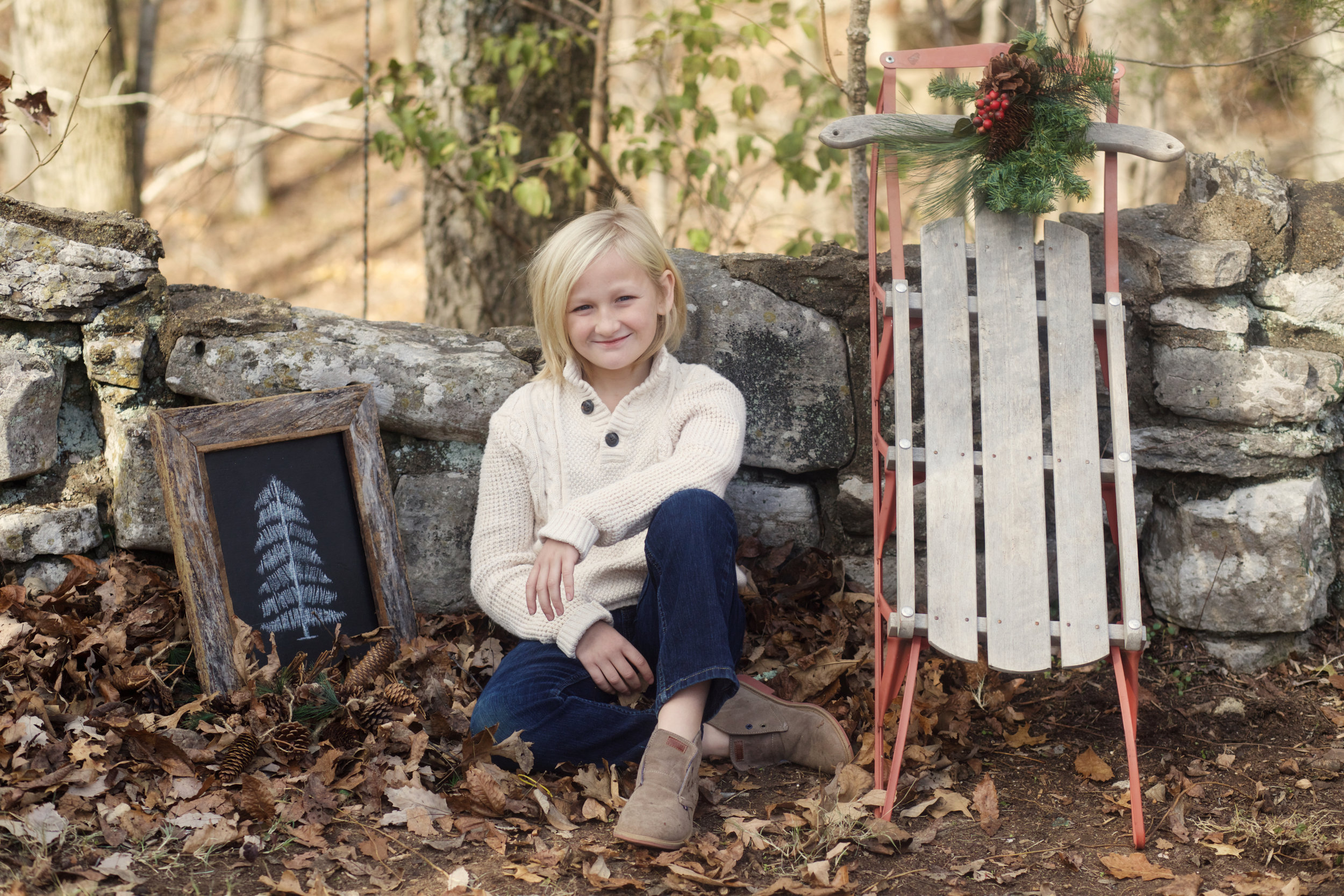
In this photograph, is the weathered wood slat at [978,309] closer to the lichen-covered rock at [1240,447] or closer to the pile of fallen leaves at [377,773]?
the lichen-covered rock at [1240,447]

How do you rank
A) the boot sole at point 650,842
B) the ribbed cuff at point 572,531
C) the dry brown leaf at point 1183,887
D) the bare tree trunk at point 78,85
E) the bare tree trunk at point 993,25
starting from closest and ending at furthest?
1. the dry brown leaf at point 1183,887
2. the boot sole at point 650,842
3. the ribbed cuff at point 572,531
4. the bare tree trunk at point 78,85
5. the bare tree trunk at point 993,25

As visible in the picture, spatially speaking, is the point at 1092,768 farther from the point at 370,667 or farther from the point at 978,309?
the point at 370,667

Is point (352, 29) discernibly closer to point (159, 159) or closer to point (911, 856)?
point (159, 159)

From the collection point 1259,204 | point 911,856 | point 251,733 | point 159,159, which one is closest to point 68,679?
point 251,733

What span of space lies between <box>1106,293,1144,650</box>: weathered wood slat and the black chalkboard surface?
1889 millimetres

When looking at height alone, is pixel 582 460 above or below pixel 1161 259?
below

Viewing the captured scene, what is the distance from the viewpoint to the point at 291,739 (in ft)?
8.03

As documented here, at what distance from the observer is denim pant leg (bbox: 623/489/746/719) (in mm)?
2367

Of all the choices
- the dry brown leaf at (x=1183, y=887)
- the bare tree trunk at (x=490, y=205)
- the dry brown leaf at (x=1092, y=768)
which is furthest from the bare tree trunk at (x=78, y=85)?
the dry brown leaf at (x=1183, y=887)

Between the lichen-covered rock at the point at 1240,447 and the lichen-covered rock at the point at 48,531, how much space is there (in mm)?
3030

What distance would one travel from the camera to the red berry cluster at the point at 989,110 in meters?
2.54

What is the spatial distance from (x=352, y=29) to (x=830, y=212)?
9879 mm

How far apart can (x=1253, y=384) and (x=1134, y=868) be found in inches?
58.1

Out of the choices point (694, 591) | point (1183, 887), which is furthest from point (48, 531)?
point (1183, 887)
